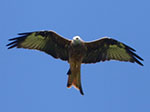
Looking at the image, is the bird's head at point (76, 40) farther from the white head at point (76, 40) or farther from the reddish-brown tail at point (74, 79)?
the reddish-brown tail at point (74, 79)

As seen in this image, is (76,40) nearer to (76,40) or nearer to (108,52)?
(76,40)

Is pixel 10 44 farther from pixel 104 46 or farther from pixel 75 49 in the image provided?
pixel 104 46

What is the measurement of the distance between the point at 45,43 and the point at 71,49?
4.08 ft

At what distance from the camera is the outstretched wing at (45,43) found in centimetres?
1099

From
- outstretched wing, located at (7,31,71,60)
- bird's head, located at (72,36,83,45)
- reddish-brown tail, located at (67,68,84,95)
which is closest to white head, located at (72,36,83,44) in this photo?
bird's head, located at (72,36,83,45)

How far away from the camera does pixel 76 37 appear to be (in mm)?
10383

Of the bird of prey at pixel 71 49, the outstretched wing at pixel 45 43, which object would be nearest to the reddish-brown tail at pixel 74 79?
the bird of prey at pixel 71 49

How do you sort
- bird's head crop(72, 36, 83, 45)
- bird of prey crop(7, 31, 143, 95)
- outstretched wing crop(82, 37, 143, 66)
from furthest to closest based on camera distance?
outstretched wing crop(82, 37, 143, 66), bird of prey crop(7, 31, 143, 95), bird's head crop(72, 36, 83, 45)

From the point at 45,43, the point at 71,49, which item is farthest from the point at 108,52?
the point at 45,43

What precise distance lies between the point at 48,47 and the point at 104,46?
2073 millimetres

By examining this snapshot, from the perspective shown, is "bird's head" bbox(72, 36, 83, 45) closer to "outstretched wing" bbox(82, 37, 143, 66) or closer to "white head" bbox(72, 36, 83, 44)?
"white head" bbox(72, 36, 83, 44)

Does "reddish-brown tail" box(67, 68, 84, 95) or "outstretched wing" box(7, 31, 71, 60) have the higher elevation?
"outstretched wing" box(7, 31, 71, 60)

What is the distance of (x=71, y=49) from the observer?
1047cm

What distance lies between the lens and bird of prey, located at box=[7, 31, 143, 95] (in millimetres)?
10664
